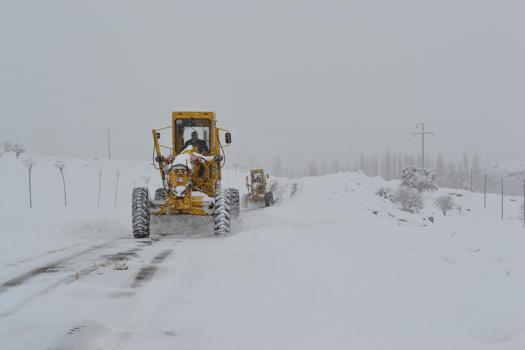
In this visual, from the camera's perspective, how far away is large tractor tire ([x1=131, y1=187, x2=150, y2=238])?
1344 centimetres

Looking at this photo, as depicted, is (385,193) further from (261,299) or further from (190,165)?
(261,299)

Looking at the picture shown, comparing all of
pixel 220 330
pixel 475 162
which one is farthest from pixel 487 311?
pixel 475 162

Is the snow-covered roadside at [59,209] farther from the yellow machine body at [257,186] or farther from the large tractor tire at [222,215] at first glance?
the yellow machine body at [257,186]

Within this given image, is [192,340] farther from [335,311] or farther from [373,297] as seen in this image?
[373,297]

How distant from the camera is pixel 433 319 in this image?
5258 mm

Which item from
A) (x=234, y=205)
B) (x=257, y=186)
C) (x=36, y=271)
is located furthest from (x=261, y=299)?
(x=257, y=186)

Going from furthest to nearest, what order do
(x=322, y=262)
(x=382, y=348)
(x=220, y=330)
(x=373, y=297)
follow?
(x=322, y=262)
(x=373, y=297)
(x=220, y=330)
(x=382, y=348)

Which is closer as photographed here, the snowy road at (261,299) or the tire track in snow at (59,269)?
the snowy road at (261,299)

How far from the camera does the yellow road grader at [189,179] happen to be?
13.6 meters

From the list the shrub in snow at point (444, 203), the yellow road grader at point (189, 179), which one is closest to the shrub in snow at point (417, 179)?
the shrub in snow at point (444, 203)

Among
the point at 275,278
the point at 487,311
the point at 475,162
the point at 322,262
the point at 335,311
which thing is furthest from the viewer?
the point at 475,162

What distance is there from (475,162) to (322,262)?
171512 mm

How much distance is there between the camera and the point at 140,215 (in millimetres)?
13547

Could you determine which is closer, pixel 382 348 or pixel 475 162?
pixel 382 348
